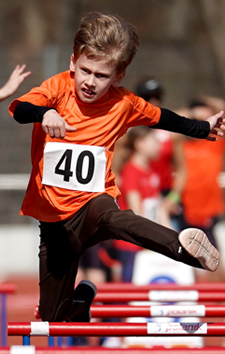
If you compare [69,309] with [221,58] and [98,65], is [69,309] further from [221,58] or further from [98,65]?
[221,58]

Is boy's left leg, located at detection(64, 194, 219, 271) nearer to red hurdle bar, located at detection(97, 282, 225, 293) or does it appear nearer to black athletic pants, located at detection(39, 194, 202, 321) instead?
black athletic pants, located at detection(39, 194, 202, 321)

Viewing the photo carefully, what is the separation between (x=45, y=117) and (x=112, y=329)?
1022 mm

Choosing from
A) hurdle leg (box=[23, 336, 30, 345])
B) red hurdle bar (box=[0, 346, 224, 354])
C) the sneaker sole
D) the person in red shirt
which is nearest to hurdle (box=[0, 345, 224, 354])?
red hurdle bar (box=[0, 346, 224, 354])

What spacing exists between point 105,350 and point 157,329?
1.90ft

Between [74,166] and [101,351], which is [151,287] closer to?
[74,166]

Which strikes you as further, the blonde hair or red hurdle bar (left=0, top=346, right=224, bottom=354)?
the blonde hair

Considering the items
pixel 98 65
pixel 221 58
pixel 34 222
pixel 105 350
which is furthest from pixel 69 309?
pixel 221 58

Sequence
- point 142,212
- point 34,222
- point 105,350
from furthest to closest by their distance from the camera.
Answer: point 34,222
point 142,212
point 105,350

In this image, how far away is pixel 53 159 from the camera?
133 inches

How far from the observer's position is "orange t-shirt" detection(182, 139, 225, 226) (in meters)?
6.94

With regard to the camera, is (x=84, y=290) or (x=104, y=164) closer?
(x=104, y=164)

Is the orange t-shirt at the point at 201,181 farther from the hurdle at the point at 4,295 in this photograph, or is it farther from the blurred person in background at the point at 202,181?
the hurdle at the point at 4,295

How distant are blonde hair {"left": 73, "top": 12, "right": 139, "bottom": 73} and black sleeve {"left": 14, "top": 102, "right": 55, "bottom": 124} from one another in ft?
1.34

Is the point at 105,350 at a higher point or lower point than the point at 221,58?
lower
